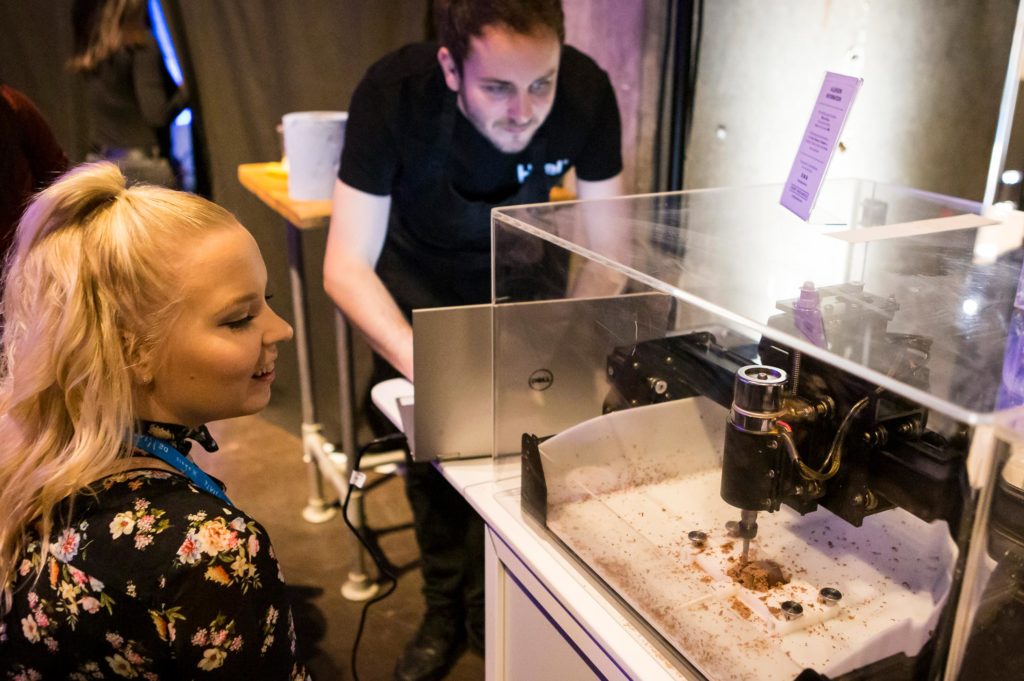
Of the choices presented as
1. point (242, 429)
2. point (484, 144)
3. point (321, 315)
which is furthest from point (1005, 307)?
point (242, 429)

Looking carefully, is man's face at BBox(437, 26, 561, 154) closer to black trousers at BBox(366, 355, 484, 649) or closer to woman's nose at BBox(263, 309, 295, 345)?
black trousers at BBox(366, 355, 484, 649)

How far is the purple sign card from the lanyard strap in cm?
69

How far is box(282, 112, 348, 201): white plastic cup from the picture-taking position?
183 centimetres

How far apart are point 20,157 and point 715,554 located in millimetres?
1670

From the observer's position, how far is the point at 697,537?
82 centimetres

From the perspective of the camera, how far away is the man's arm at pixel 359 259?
159 cm

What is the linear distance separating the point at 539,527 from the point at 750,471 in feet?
0.94

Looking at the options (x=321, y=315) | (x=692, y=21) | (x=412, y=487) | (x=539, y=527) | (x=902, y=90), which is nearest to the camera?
(x=539, y=527)

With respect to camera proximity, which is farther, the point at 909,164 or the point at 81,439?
the point at 909,164

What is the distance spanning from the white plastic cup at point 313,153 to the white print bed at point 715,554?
3.77ft

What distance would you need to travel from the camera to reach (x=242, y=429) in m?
2.78

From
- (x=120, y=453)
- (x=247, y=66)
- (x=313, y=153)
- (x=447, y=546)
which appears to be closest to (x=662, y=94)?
(x=313, y=153)

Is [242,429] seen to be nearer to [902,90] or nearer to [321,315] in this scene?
[321,315]

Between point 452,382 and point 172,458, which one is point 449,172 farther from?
point 172,458
